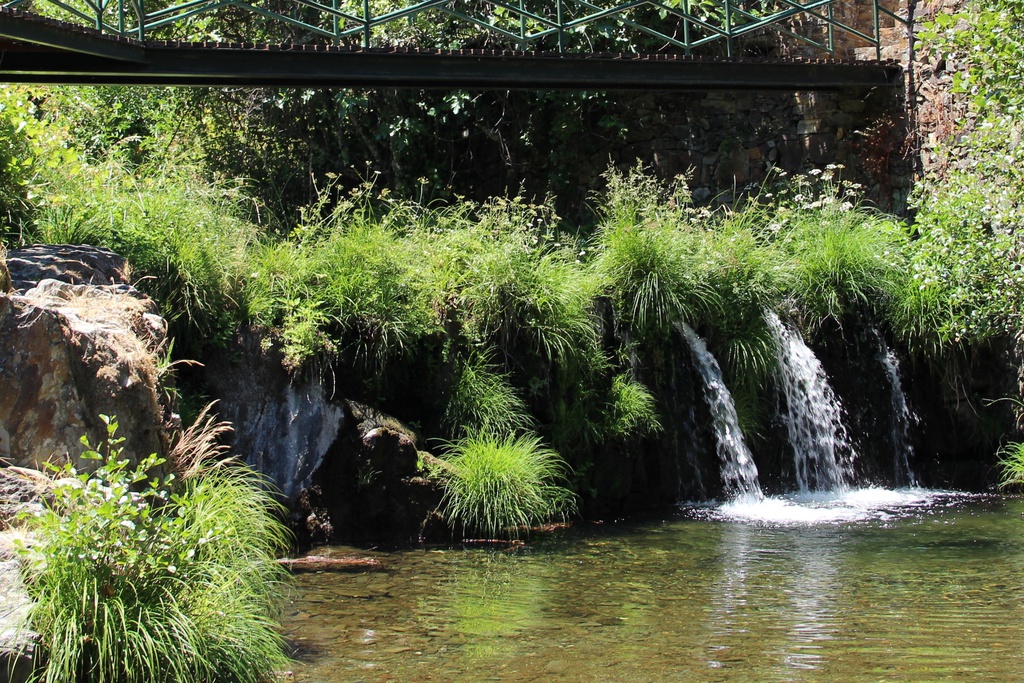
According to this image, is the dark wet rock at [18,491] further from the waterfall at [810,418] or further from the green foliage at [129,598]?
the waterfall at [810,418]

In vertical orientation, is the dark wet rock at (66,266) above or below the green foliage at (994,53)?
below

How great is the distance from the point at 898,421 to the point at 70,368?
299 inches

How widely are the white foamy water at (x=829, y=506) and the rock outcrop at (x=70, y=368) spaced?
177 inches

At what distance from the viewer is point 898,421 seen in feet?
34.5

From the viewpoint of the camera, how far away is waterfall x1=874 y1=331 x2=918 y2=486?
10.3 metres

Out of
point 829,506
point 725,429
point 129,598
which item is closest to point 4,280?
point 129,598

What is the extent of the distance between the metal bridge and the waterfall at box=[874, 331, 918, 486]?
3.18 meters

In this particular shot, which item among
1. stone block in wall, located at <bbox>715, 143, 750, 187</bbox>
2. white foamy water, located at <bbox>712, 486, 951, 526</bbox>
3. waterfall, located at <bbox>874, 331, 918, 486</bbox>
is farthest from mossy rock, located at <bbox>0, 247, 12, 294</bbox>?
stone block in wall, located at <bbox>715, 143, 750, 187</bbox>

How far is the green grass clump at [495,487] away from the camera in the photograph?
7938 mm

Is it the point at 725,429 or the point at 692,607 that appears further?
the point at 725,429

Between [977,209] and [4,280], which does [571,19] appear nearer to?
[977,209]

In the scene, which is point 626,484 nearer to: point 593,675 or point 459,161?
point 593,675

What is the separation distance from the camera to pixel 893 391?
10.6 meters

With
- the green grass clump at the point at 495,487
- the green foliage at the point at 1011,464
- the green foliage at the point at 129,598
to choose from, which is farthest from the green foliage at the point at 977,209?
the green foliage at the point at 129,598
